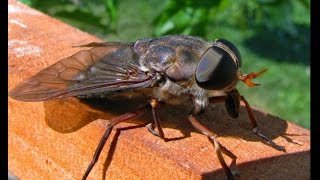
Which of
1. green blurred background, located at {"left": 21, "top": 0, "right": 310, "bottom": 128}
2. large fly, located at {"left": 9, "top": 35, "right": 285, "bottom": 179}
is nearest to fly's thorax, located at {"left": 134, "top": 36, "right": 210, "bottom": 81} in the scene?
large fly, located at {"left": 9, "top": 35, "right": 285, "bottom": 179}

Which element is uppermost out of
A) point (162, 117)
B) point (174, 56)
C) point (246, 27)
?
point (174, 56)

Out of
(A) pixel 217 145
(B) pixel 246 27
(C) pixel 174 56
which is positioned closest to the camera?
(A) pixel 217 145

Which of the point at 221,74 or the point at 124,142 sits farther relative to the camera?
the point at 221,74

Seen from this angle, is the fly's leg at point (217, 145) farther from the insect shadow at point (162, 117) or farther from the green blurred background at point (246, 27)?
the green blurred background at point (246, 27)

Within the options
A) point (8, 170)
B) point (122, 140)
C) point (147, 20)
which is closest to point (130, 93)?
point (122, 140)

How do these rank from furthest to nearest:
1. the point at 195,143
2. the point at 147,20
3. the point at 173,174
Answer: the point at 147,20
the point at 195,143
the point at 173,174

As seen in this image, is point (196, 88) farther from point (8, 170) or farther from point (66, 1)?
point (66, 1)

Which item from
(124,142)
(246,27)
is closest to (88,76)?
(124,142)

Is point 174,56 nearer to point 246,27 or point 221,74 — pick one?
point 221,74
